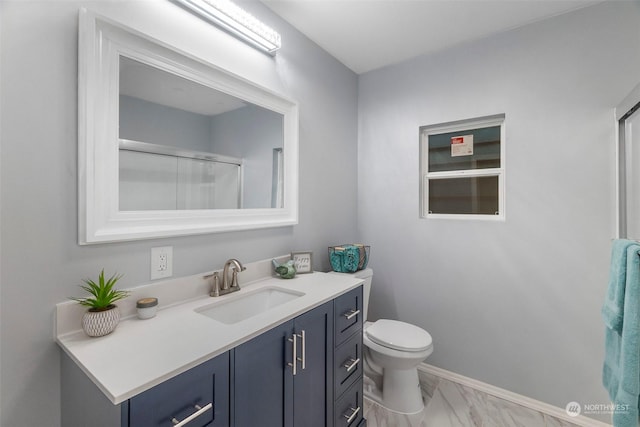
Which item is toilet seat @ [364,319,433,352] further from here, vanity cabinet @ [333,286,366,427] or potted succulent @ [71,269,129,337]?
potted succulent @ [71,269,129,337]

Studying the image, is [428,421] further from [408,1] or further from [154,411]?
[408,1]

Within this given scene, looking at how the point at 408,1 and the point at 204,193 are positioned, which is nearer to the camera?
the point at 204,193

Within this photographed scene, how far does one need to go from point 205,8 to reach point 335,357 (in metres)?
1.82

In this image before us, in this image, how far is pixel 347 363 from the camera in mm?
1492

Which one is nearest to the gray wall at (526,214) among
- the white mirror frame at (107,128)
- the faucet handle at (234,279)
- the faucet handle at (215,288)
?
the faucet handle at (234,279)

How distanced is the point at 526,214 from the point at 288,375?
72.2 inches

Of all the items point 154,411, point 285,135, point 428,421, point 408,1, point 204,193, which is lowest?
point 428,421

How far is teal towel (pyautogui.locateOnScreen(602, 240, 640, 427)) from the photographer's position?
1004mm

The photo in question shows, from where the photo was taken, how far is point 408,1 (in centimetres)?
168

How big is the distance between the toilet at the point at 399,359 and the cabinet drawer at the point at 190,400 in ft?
3.82

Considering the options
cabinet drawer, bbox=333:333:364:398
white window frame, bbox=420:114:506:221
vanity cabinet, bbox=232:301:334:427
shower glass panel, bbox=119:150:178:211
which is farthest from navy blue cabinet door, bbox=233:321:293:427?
white window frame, bbox=420:114:506:221

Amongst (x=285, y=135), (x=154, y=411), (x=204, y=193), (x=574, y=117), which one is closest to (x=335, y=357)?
(x=154, y=411)

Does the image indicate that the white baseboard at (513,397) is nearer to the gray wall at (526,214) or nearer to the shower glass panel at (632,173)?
the gray wall at (526,214)

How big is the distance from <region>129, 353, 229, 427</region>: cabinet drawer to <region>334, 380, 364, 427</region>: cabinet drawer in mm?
765
